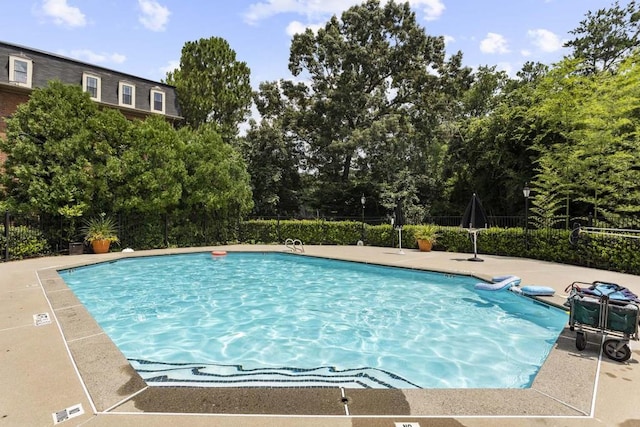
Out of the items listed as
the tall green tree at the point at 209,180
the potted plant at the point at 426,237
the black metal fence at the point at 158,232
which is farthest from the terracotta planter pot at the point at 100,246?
the potted plant at the point at 426,237

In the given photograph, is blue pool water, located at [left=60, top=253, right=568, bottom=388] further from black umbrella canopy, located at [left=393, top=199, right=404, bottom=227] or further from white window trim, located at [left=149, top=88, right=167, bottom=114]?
white window trim, located at [left=149, top=88, right=167, bottom=114]

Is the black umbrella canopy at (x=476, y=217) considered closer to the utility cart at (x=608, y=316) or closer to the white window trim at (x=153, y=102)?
the utility cart at (x=608, y=316)

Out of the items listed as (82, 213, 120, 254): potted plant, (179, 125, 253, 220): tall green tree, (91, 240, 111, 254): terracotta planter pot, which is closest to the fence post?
(82, 213, 120, 254): potted plant

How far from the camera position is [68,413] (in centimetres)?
251

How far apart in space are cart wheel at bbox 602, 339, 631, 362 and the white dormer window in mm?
24183

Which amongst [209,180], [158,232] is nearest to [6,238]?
[158,232]

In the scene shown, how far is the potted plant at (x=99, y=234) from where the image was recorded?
13422mm

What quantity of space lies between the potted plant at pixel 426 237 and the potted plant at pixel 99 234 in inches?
511

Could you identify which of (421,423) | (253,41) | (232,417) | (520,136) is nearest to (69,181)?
(253,41)

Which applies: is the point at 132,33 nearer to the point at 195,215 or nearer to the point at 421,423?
the point at 195,215

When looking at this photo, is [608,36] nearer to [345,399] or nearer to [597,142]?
[597,142]

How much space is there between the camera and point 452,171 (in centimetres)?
2141

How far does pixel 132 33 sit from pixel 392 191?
16472 mm

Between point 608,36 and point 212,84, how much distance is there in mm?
27401
